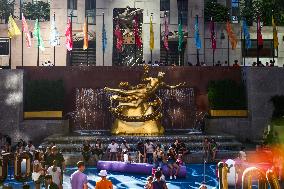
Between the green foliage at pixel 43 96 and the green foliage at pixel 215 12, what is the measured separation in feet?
67.8

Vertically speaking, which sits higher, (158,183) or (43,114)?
(43,114)

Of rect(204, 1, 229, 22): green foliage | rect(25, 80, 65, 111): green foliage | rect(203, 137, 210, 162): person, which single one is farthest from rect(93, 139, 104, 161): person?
rect(204, 1, 229, 22): green foliage

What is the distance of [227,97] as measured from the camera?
32531mm

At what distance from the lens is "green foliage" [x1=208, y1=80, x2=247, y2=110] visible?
32.5 m

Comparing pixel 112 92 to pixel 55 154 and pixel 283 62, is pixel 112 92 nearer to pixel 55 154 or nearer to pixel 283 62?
pixel 55 154

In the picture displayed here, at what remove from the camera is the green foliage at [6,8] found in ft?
155

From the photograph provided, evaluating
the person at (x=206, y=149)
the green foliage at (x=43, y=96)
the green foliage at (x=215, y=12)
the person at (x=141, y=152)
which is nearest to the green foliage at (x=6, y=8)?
the green foliage at (x=43, y=96)

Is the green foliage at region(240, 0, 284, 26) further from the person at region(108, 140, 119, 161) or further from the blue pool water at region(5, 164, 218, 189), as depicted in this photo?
the blue pool water at region(5, 164, 218, 189)

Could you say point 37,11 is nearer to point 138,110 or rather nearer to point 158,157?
point 138,110

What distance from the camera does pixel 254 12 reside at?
162 feet

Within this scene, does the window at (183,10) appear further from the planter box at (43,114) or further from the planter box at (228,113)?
the planter box at (43,114)

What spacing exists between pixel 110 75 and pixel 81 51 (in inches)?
387

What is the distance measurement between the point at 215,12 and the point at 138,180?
30146 mm

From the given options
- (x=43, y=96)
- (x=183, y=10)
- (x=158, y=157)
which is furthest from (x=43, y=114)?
(x=183, y=10)
